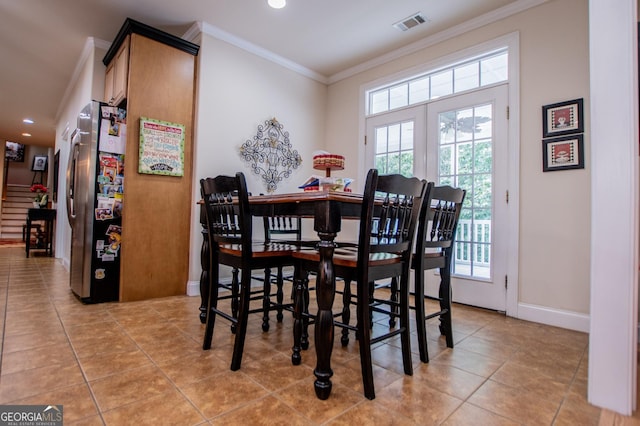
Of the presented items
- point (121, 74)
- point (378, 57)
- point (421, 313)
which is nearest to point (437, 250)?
point (421, 313)

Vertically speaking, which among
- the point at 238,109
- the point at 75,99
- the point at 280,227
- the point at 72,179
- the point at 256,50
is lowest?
the point at 280,227

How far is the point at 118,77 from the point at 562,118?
388 cm

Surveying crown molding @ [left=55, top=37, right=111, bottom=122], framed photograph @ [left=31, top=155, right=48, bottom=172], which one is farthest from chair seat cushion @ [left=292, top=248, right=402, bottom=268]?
framed photograph @ [left=31, top=155, right=48, bottom=172]

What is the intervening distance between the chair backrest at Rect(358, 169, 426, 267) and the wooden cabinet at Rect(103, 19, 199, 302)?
2.21 metres

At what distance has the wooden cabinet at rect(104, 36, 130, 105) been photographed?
2.96 meters

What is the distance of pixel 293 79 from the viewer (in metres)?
4.13

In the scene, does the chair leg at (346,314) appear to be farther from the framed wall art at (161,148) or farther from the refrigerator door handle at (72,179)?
the refrigerator door handle at (72,179)

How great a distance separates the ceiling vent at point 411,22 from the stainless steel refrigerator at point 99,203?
8.86 feet

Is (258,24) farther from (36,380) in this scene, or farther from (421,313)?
(36,380)

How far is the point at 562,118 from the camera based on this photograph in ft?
8.35

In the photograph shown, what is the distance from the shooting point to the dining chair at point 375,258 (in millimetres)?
1411

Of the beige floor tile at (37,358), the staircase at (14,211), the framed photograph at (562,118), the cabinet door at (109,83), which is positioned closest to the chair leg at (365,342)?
the beige floor tile at (37,358)

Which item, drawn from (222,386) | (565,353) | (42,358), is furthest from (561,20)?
(42,358)

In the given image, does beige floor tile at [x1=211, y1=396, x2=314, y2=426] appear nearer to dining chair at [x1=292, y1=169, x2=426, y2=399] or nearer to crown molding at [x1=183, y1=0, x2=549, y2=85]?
dining chair at [x1=292, y1=169, x2=426, y2=399]
